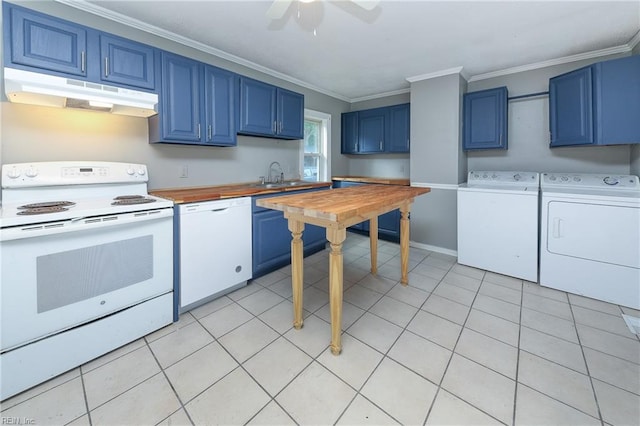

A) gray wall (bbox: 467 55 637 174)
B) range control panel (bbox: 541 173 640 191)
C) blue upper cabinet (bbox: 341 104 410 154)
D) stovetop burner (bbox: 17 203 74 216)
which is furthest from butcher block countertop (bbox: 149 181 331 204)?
range control panel (bbox: 541 173 640 191)

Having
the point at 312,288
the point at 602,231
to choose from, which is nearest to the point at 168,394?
the point at 312,288

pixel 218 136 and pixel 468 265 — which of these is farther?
pixel 468 265

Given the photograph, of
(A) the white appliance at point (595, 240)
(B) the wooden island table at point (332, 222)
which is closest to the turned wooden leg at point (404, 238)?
(B) the wooden island table at point (332, 222)

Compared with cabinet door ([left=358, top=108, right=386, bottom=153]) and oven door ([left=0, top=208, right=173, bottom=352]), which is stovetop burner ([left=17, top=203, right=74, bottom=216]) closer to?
oven door ([left=0, top=208, right=173, bottom=352])

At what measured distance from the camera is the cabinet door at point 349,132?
14.6 feet

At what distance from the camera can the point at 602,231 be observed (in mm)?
2271

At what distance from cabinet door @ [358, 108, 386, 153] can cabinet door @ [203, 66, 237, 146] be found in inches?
92.2

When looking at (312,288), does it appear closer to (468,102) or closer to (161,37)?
(161,37)

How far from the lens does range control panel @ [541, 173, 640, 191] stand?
2.47 m

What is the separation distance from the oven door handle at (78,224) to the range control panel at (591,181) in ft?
12.3

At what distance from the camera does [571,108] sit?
262 cm

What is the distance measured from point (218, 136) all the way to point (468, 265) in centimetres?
306

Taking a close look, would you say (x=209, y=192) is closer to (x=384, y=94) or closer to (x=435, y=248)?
(x=435, y=248)

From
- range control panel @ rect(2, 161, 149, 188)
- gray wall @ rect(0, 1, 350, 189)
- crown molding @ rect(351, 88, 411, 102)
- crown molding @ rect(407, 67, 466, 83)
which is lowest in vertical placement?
range control panel @ rect(2, 161, 149, 188)
